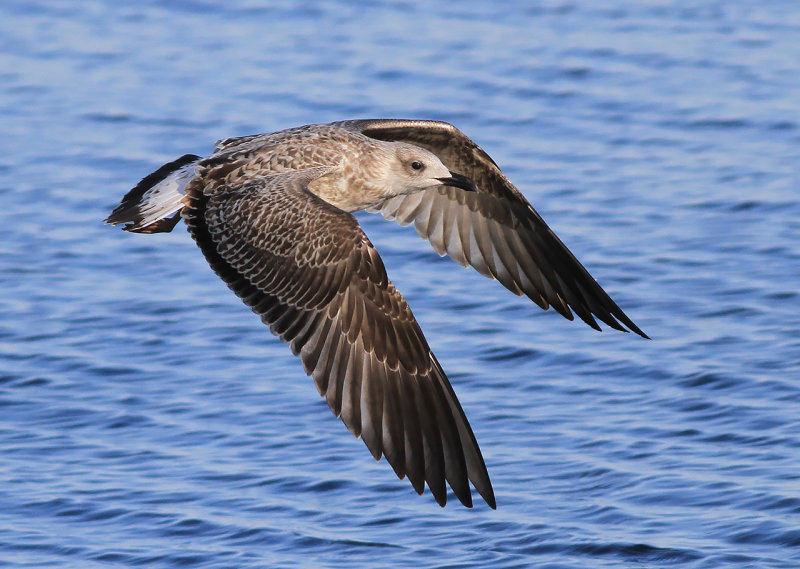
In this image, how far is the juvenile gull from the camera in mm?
7211

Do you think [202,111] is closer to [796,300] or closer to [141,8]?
[141,8]

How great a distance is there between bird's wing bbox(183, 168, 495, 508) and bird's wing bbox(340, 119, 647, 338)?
1.43m

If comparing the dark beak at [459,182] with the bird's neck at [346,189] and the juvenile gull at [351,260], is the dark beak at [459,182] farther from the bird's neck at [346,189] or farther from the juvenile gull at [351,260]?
the bird's neck at [346,189]

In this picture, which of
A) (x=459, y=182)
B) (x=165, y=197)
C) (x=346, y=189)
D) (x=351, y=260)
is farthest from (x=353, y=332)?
(x=165, y=197)

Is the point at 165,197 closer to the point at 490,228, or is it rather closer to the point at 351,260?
the point at 351,260

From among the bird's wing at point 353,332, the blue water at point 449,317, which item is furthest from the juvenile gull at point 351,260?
the blue water at point 449,317

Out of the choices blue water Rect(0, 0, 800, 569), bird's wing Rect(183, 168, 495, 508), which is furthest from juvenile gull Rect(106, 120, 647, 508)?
blue water Rect(0, 0, 800, 569)

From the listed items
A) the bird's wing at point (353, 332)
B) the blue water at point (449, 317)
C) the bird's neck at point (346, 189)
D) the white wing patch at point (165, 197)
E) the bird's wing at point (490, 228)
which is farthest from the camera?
the bird's wing at point (490, 228)

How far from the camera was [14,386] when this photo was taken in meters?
10.0

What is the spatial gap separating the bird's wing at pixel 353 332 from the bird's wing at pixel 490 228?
4.70 ft

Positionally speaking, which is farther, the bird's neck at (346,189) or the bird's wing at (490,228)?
the bird's wing at (490,228)

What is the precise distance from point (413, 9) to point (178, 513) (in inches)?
427

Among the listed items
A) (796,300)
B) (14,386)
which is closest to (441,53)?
(796,300)

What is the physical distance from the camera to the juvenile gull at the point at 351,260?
721cm
